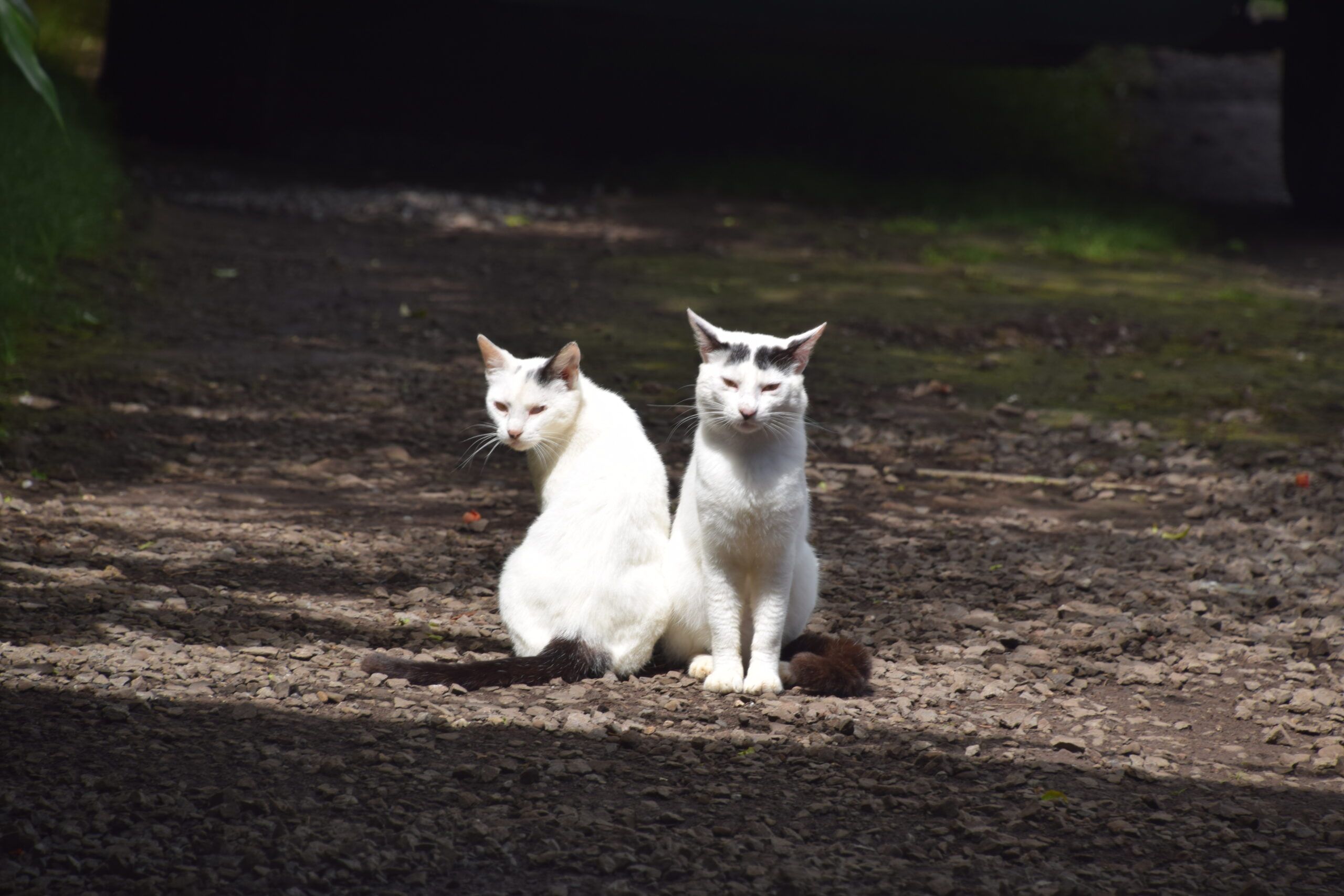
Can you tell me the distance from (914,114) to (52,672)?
12.7m

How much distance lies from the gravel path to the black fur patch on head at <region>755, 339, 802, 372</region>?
89 cm

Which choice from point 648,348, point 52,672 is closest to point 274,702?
point 52,672

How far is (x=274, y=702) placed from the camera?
120 inches

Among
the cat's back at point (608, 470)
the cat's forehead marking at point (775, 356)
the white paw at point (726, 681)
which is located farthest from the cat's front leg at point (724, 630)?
the cat's forehead marking at point (775, 356)

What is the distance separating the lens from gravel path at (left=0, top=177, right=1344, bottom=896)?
2449 mm

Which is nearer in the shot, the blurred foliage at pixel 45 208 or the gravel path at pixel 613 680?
the gravel path at pixel 613 680

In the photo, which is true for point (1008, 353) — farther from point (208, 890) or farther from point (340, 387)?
point (208, 890)

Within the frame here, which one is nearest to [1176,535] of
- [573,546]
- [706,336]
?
[706,336]

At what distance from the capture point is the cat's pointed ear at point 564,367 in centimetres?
343

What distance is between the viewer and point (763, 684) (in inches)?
131

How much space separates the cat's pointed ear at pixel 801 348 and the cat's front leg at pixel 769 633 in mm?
514

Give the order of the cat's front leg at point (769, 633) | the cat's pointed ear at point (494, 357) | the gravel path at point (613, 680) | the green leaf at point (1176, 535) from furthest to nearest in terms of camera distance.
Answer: the green leaf at point (1176, 535) < the cat's pointed ear at point (494, 357) < the cat's front leg at point (769, 633) < the gravel path at point (613, 680)

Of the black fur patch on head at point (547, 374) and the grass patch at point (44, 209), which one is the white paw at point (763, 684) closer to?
the black fur patch on head at point (547, 374)

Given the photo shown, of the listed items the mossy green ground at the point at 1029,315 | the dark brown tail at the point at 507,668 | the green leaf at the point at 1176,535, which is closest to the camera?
the dark brown tail at the point at 507,668
